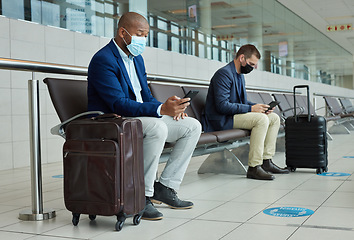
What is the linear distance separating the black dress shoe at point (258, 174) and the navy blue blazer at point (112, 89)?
61.8 inches

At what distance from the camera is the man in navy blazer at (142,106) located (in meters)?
2.42

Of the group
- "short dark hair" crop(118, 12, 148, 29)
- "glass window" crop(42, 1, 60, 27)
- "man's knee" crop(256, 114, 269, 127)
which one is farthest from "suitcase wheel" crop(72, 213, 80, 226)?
"glass window" crop(42, 1, 60, 27)

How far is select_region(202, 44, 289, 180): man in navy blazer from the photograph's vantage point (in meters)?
3.84

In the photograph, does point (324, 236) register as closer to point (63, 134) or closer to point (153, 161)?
point (153, 161)

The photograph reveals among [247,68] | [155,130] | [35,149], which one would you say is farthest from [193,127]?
[247,68]

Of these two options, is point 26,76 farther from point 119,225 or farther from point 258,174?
point 119,225

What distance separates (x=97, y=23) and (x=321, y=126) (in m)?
3.83

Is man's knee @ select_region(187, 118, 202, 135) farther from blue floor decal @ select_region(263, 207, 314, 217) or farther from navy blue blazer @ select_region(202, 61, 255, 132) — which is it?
navy blue blazer @ select_region(202, 61, 255, 132)

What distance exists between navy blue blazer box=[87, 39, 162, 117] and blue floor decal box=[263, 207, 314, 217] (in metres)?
0.86

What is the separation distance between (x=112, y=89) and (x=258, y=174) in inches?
70.0

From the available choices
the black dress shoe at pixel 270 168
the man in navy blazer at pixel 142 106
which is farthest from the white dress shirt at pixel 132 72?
the black dress shoe at pixel 270 168

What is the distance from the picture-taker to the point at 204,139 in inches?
132

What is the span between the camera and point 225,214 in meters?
2.48

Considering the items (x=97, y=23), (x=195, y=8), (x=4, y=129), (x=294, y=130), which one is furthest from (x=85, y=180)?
(x=195, y=8)
